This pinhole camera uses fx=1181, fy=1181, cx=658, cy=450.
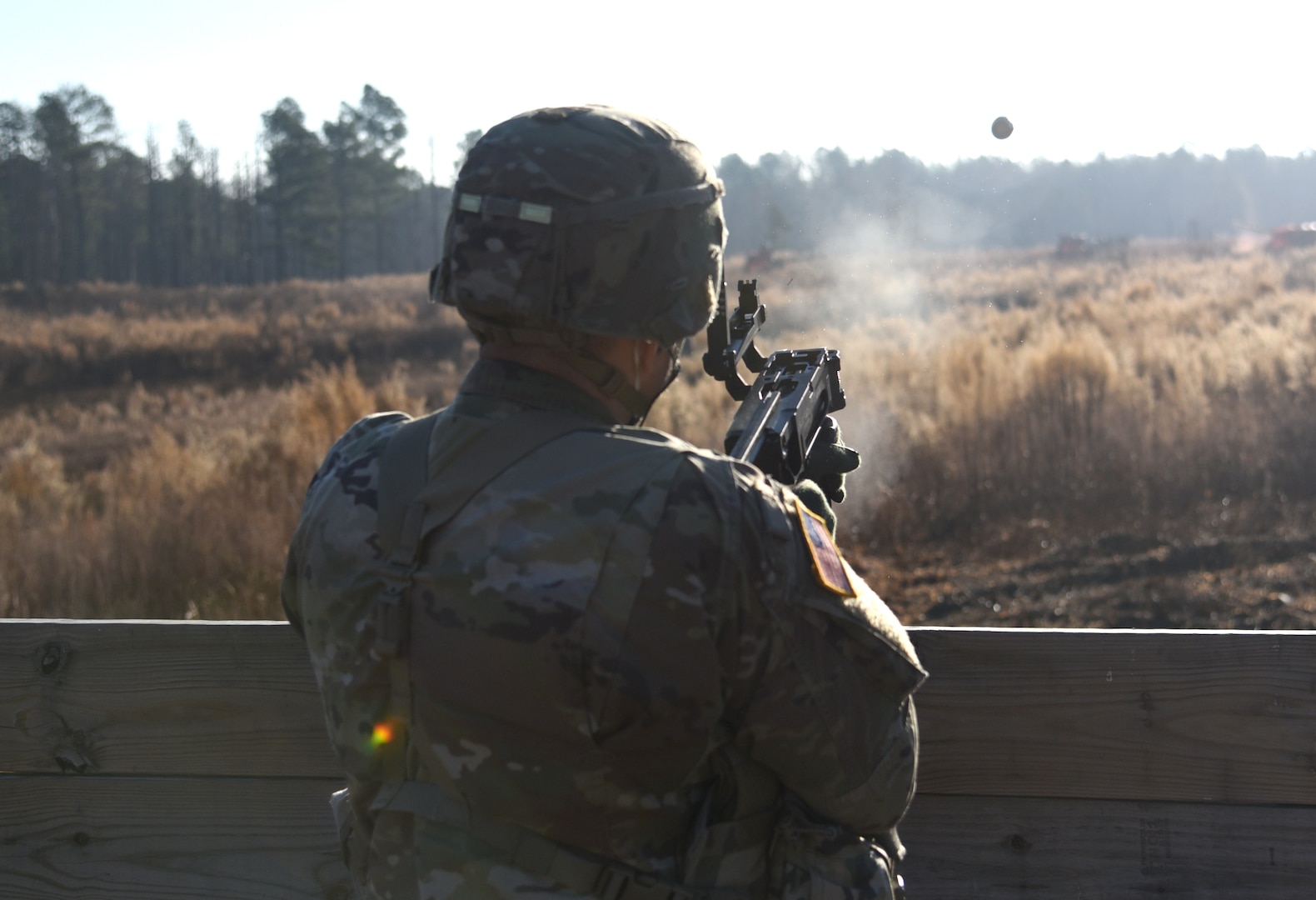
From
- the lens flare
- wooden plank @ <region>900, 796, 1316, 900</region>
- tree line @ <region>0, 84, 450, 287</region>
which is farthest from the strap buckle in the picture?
tree line @ <region>0, 84, 450, 287</region>

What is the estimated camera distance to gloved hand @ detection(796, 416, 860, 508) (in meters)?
2.50

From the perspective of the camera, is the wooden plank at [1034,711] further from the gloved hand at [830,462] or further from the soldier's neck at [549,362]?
the soldier's neck at [549,362]

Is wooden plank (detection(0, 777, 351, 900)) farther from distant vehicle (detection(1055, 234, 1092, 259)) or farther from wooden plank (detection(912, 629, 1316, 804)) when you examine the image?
distant vehicle (detection(1055, 234, 1092, 259))

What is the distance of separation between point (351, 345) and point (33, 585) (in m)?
26.6

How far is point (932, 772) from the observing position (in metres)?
2.30

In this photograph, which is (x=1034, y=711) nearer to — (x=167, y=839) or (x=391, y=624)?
(x=391, y=624)

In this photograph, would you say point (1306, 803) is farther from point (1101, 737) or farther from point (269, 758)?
point (269, 758)

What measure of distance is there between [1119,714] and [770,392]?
0.93 meters

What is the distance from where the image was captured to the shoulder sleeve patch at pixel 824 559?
1487 millimetres

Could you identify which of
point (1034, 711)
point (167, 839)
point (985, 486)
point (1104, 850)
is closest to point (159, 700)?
point (167, 839)

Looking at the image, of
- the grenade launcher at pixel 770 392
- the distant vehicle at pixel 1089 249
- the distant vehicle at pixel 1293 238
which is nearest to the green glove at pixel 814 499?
the grenade launcher at pixel 770 392

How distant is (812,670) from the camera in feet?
4.91

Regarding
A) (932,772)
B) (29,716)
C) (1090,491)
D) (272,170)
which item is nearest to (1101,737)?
(932,772)

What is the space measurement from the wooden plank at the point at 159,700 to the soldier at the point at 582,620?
82 centimetres
